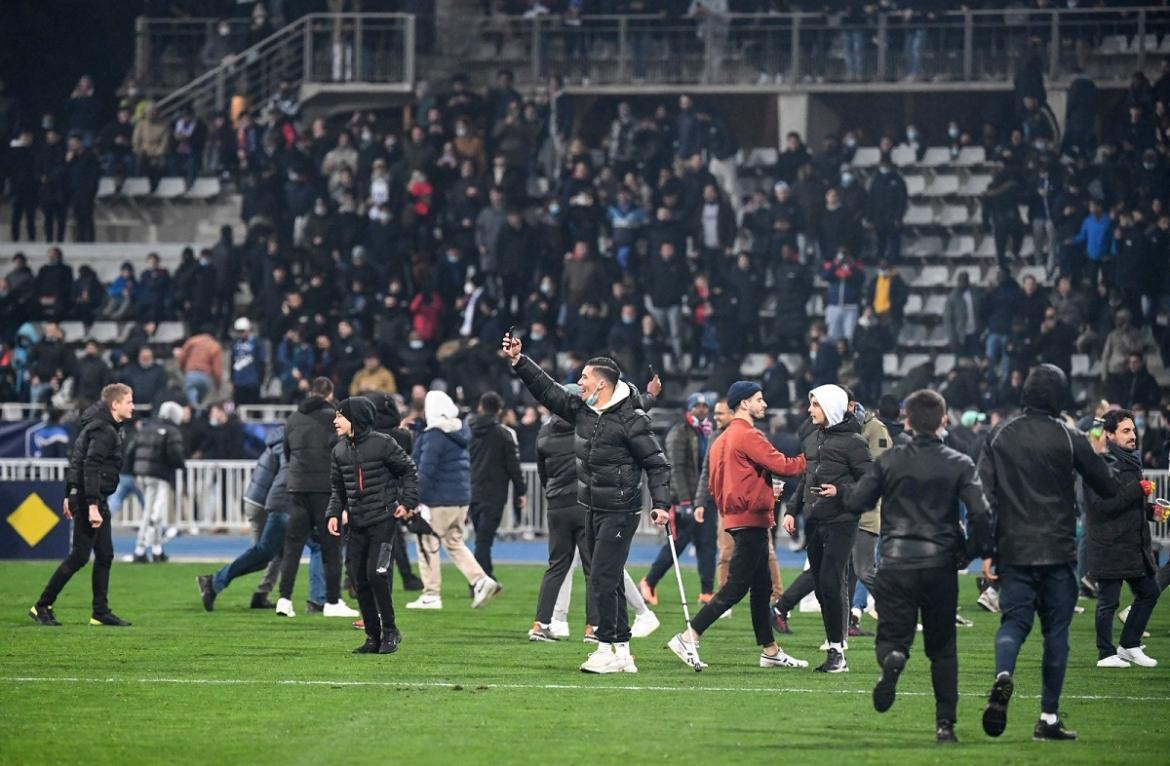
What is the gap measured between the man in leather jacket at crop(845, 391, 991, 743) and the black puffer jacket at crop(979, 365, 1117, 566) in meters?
0.21

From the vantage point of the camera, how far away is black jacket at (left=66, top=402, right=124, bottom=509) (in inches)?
641

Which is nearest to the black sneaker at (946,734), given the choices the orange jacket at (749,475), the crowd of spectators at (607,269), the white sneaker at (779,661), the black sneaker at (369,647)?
the orange jacket at (749,475)

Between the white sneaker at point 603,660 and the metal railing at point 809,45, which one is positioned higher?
the metal railing at point 809,45

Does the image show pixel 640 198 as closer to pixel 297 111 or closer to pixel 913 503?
pixel 297 111

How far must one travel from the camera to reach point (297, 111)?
3725 cm

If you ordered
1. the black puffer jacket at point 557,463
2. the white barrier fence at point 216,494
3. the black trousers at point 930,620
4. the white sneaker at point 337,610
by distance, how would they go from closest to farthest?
the black trousers at point 930,620 < the black puffer jacket at point 557,463 < the white sneaker at point 337,610 < the white barrier fence at point 216,494

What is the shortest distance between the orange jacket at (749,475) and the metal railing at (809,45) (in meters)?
21.3

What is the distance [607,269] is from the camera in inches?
1238

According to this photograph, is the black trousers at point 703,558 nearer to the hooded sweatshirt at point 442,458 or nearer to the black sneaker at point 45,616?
the hooded sweatshirt at point 442,458

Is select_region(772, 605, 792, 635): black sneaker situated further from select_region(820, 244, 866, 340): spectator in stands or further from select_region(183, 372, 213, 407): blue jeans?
select_region(183, 372, 213, 407): blue jeans

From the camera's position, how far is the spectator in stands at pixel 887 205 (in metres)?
32.0

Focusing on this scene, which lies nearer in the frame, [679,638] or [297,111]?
[679,638]

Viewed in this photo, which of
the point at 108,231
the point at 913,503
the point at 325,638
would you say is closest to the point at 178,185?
the point at 108,231

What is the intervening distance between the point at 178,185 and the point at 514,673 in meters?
24.5
